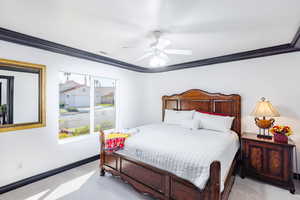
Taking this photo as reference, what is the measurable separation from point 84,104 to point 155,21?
2510 mm

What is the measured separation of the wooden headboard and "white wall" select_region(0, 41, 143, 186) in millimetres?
1969

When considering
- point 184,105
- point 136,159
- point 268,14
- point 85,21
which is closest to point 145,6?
point 85,21

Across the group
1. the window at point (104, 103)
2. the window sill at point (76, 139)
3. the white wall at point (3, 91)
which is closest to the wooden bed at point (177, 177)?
the window sill at point (76, 139)

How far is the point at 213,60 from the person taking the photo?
3.55m

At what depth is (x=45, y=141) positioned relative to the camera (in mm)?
2691

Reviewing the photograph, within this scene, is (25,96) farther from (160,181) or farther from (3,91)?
(160,181)

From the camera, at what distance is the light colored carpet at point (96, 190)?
214 centimetres

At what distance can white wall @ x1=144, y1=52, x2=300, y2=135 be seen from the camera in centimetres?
274

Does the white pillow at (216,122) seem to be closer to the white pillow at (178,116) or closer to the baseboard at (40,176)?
the white pillow at (178,116)

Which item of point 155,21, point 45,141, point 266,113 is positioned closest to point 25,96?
point 45,141

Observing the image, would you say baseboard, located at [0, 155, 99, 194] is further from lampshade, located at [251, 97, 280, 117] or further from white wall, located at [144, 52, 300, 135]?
lampshade, located at [251, 97, 280, 117]

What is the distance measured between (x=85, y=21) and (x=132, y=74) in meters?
2.58

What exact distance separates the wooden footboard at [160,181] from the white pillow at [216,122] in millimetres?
1104

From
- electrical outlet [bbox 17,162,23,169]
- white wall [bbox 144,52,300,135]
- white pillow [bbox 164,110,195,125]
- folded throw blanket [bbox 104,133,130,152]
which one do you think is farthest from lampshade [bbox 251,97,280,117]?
electrical outlet [bbox 17,162,23,169]
